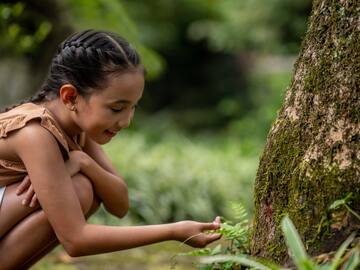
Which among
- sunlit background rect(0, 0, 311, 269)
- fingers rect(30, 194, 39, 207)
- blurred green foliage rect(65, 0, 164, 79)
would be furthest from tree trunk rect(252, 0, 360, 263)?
blurred green foliage rect(65, 0, 164, 79)

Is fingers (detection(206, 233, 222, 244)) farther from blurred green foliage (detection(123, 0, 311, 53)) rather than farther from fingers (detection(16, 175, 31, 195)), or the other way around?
blurred green foliage (detection(123, 0, 311, 53))

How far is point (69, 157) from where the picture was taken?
2.96 metres

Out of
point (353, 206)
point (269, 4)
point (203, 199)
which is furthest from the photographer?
point (269, 4)

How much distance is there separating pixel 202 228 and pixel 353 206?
1.89 feet

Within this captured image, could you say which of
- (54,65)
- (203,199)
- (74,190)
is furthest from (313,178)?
(203,199)

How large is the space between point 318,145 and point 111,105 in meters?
0.78

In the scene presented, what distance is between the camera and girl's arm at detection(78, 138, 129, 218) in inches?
119

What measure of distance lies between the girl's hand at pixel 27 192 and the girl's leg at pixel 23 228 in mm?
31

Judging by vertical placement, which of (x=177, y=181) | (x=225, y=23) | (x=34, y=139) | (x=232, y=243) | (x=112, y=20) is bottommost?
(x=177, y=181)

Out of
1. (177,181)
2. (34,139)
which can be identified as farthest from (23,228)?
(177,181)

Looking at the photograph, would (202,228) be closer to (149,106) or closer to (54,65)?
(54,65)

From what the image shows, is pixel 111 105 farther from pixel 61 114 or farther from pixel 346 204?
pixel 346 204

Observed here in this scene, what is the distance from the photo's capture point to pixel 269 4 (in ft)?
41.3

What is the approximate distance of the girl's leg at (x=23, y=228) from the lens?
290cm
